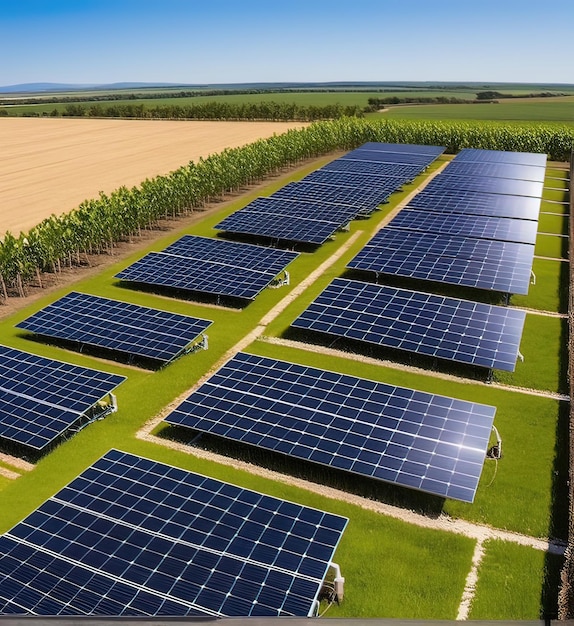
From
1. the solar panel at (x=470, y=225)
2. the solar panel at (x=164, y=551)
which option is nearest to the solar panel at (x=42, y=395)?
the solar panel at (x=164, y=551)

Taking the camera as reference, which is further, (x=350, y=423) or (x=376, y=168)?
(x=376, y=168)

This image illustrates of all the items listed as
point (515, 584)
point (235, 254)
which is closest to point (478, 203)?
point (235, 254)

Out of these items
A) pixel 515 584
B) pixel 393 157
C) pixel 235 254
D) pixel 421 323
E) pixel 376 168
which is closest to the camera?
pixel 515 584

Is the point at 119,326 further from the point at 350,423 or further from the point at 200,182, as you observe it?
the point at 200,182

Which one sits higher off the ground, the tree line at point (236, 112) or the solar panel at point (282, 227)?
the tree line at point (236, 112)

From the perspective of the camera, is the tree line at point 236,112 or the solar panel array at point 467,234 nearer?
the solar panel array at point 467,234

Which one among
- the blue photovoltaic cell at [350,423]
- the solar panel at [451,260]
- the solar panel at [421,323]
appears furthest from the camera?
the solar panel at [451,260]

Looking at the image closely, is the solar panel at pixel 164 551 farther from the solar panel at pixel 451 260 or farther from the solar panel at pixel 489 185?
the solar panel at pixel 489 185

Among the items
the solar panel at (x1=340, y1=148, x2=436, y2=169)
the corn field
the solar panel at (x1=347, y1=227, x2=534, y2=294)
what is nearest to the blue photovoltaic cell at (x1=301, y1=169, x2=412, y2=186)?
the solar panel at (x1=340, y1=148, x2=436, y2=169)
